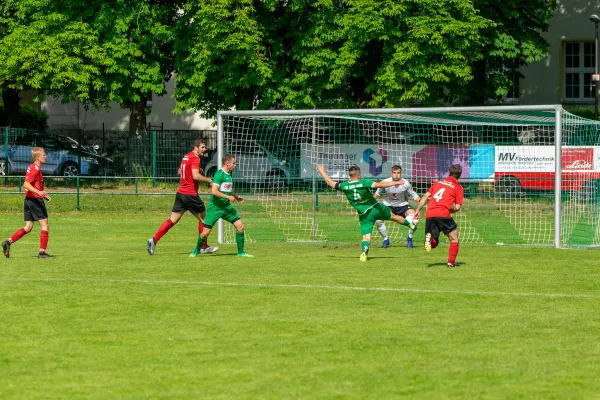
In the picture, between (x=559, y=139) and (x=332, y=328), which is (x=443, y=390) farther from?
(x=559, y=139)

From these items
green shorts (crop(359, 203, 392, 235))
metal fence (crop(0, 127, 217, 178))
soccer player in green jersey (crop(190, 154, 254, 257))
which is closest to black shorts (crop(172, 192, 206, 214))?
soccer player in green jersey (crop(190, 154, 254, 257))

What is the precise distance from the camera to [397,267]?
16.8 meters

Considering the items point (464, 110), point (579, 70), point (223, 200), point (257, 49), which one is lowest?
point (223, 200)

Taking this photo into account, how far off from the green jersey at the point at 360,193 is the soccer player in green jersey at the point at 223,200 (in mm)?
1708

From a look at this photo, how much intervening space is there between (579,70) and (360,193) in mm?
34451

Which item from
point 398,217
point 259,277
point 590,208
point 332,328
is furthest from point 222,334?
point 590,208

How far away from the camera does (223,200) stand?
60.5 ft

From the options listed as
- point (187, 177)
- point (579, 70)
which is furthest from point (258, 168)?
point (579, 70)

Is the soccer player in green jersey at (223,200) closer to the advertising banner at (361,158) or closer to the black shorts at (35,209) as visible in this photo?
the black shorts at (35,209)

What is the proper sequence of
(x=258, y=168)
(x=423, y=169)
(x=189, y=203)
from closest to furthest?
(x=189, y=203) → (x=258, y=168) → (x=423, y=169)

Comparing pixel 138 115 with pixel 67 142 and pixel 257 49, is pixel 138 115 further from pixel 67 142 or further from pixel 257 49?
pixel 257 49

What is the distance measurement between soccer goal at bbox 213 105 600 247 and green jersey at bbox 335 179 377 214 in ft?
18.2

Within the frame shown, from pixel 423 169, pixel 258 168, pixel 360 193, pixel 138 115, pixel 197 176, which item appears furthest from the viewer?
pixel 138 115

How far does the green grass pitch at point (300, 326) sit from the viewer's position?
8508 mm
